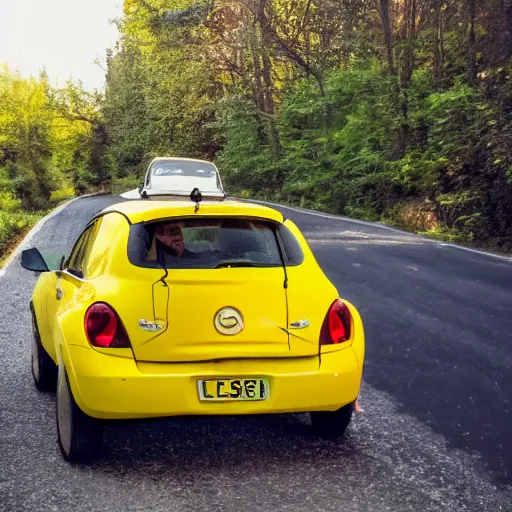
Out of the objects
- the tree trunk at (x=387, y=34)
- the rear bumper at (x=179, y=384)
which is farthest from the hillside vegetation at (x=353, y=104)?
the rear bumper at (x=179, y=384)

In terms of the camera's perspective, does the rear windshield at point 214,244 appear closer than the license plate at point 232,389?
No

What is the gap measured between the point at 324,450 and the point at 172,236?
1624 mm

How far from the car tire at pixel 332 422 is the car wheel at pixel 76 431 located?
1398 millimetres

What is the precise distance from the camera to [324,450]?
4.73m

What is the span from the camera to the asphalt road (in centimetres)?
395

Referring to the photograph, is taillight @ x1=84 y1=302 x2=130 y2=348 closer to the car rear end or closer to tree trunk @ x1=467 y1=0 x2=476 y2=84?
→ the car rear end

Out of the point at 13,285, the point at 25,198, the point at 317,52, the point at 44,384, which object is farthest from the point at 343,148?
the point at 25,198

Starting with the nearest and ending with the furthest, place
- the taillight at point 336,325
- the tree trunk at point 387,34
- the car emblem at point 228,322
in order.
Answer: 1. the car emblem at point 228,322
2. the taillight at point 336,325
3. the tree trunk at point 387,34

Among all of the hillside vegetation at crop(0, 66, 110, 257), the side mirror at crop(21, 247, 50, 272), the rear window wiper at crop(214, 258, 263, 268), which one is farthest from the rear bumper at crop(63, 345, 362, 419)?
the hillside vegetation at crop(0, 66, 110, 257)

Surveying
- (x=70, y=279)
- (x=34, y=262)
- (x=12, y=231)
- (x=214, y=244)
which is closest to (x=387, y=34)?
(x=12, y=231)

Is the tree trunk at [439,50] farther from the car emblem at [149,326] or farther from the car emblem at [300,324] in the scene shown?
the car emblem at [149,326]

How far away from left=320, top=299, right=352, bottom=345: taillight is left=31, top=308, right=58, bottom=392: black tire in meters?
2.34

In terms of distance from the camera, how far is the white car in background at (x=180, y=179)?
20516mm

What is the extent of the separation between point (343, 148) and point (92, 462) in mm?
25334
